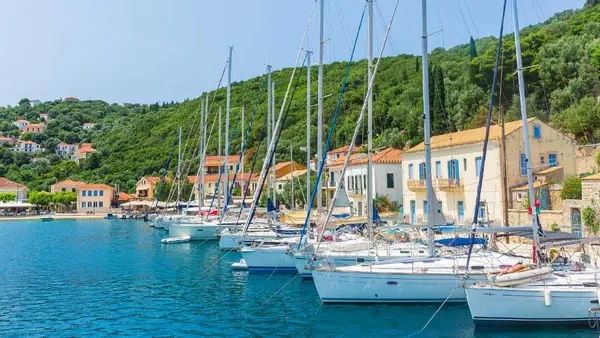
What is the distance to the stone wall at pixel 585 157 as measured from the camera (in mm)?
31656

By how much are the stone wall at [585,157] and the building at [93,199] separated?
82989mm

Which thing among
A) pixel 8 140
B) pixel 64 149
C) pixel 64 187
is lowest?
pixel 64 187

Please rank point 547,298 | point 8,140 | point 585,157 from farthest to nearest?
point 8,140
point 585,157
point 547,298

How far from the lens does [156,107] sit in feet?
605

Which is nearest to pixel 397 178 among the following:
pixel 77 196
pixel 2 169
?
pixel 77 196

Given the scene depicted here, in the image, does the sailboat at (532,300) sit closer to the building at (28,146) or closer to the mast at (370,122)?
the mast at (370,122)

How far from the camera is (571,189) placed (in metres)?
26.9

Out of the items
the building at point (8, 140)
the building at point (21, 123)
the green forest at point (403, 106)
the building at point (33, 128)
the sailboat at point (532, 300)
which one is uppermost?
the building at point (21, 123)

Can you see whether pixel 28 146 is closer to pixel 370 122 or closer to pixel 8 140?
pixel 8 140

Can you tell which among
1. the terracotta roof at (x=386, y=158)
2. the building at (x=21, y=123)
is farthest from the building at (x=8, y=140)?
the terracotta roof at (x=386, y=158)

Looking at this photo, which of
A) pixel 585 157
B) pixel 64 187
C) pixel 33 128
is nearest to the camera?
pixel 585 157

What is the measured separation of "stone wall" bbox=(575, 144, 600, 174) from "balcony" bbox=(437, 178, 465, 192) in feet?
25.5

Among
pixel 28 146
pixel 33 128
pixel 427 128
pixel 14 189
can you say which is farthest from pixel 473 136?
pixel 33 128

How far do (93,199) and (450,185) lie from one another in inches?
3101
